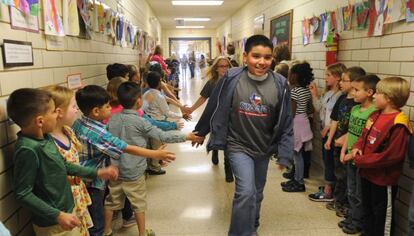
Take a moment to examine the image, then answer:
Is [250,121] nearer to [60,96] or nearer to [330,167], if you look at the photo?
[60,96]

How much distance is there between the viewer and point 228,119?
8.04ft

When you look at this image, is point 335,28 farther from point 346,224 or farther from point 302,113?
point 346,224

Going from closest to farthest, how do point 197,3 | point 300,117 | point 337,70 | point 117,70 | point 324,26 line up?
point 337,70, point 300,117, point 117,70, point 324,26, point 197,3

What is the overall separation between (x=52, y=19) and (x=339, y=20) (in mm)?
2932

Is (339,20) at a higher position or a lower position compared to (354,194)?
higher

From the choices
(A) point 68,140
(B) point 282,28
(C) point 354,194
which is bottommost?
(C) point 354,194

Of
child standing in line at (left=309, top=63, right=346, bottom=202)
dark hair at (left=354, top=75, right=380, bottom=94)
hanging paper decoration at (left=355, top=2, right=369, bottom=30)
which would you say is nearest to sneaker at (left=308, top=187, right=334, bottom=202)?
child standing in line at (left=309, top=63, right=346, bottom=202)

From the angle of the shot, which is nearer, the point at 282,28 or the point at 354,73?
the point at 354,73

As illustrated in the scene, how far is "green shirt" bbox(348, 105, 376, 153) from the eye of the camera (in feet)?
8.56

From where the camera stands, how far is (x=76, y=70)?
3023 mm

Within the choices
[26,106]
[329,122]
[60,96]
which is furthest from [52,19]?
[329,122]

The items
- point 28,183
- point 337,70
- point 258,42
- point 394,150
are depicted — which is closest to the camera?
point 28,183

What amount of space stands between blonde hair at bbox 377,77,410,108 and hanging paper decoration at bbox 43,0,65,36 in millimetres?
2394

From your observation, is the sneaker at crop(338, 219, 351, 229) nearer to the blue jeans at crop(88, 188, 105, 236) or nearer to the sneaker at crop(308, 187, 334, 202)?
the sneaker at crop(308, 187, 334, 202)
